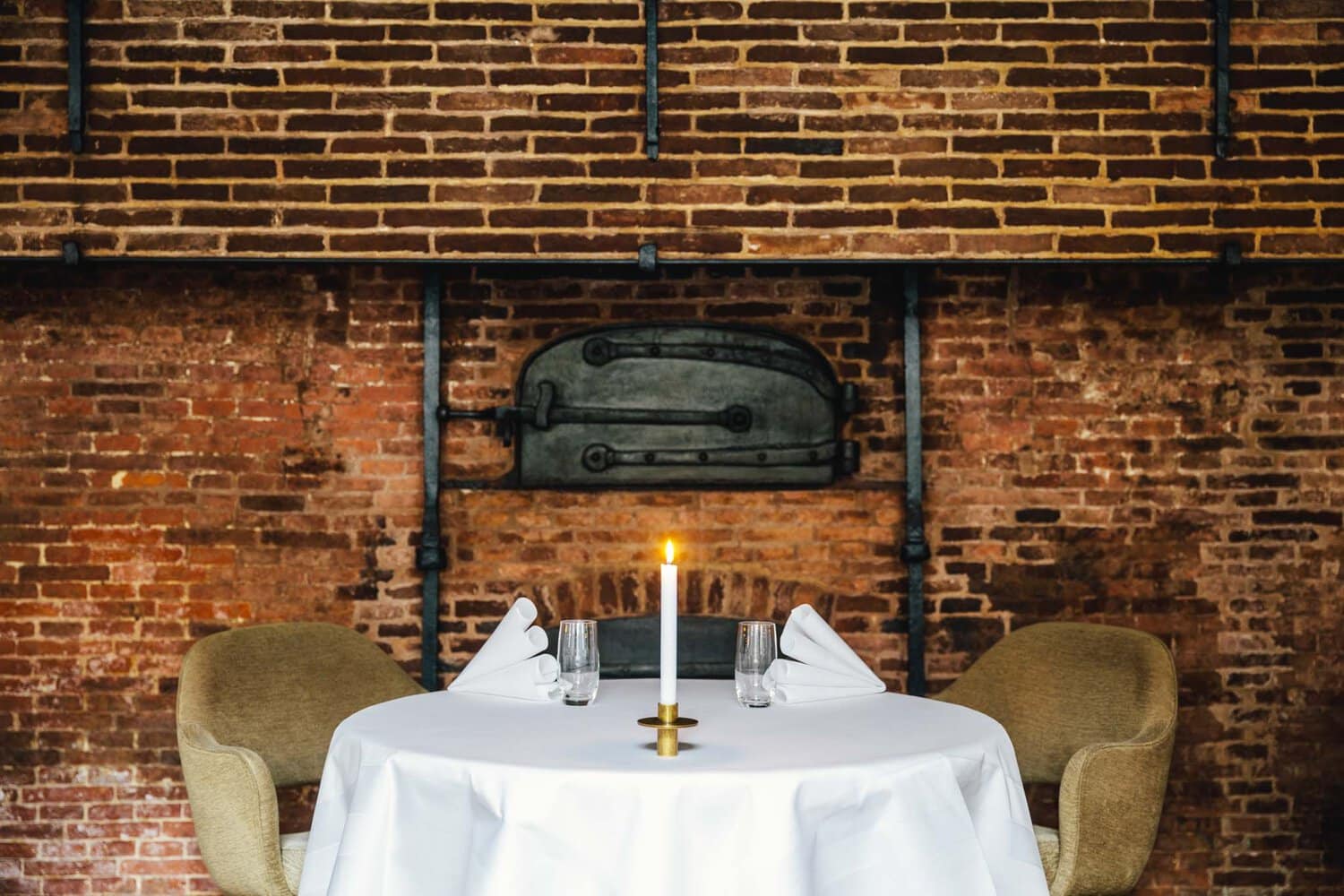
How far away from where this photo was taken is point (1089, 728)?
2725 millimetres

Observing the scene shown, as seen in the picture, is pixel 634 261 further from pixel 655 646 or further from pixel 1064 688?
pixel 1064 688

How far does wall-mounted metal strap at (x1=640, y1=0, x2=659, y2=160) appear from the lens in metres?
3.11

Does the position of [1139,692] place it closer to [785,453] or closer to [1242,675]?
[1242,675]

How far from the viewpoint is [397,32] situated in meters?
3.14

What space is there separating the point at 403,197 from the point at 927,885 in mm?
2237

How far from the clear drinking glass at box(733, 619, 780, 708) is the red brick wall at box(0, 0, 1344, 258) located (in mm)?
1270

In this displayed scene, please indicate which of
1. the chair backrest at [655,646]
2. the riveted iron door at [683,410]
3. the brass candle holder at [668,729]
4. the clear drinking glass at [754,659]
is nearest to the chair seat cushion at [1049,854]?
the clear drinking glass at [754,659]

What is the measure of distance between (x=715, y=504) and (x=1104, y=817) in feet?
4.82

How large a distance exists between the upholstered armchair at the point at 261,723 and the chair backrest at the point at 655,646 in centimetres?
64

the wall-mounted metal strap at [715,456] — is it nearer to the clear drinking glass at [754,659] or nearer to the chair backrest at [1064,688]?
the chair backrest at [1064,688]

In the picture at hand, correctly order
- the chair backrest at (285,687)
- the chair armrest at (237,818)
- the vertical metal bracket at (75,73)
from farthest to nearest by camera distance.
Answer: the vertical metal bracket at (75,73) → the chair backrest at (285,687) → the chair armrest at (237,818)

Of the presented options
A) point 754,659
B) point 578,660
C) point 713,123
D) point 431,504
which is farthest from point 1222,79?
point 431,504

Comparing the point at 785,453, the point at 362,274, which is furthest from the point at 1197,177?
the point at 362,274

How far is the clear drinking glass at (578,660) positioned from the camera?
87.8 inches
